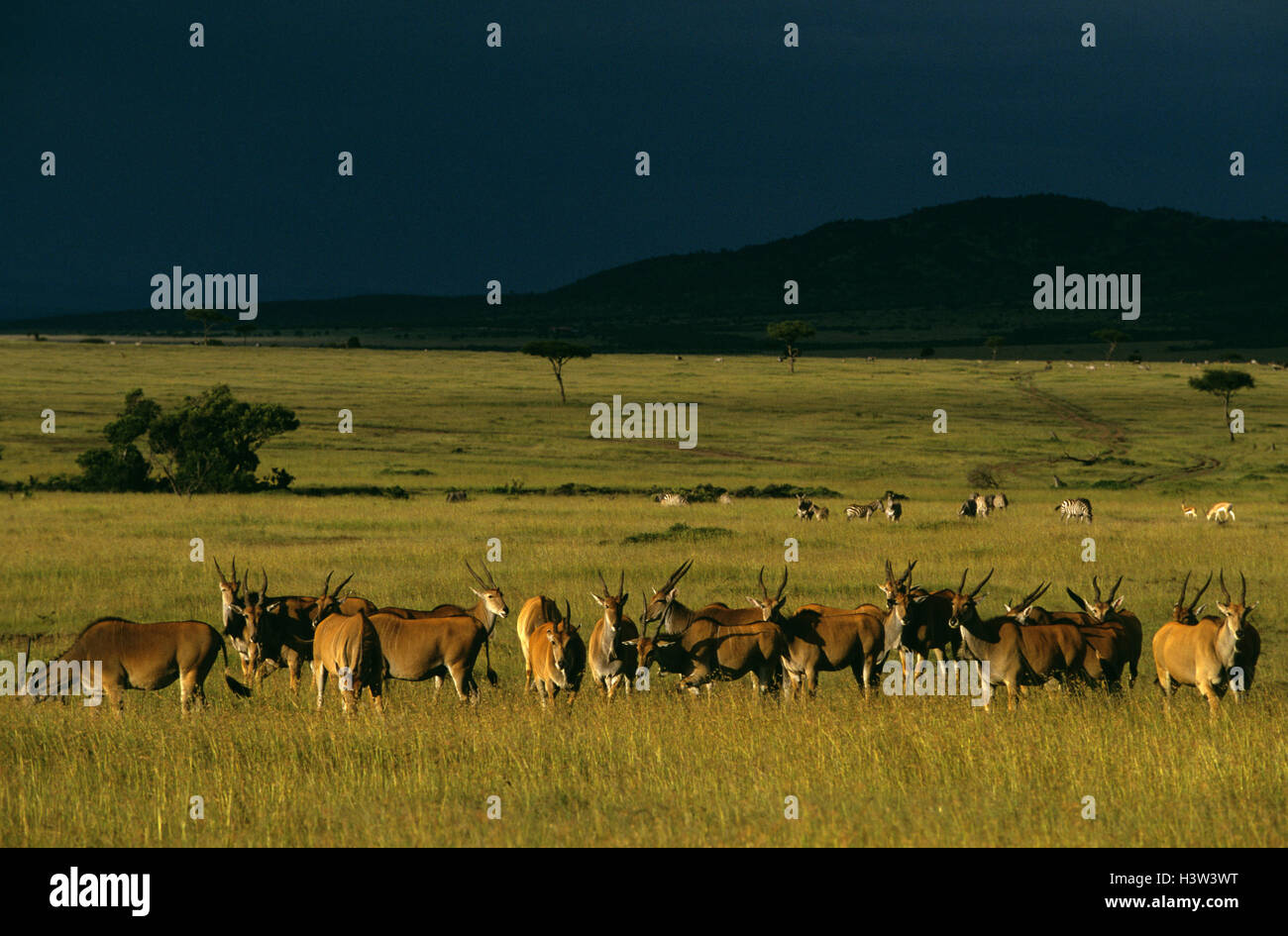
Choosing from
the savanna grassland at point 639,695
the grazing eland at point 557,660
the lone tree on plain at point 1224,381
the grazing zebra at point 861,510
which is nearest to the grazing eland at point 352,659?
the savanna grassland at point 639,695

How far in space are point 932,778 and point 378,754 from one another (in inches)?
174

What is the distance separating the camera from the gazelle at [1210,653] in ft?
42.7

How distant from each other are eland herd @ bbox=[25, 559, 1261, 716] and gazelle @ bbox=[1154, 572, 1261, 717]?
0.6 inches

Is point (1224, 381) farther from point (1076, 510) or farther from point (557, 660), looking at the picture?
point (557, 660)

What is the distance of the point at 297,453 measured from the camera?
58938mm

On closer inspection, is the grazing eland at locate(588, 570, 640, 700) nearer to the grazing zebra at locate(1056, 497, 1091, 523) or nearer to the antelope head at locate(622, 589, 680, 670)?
the antelope head at locate(622, 589, 680, 670)

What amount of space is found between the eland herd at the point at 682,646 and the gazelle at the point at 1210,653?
16 mm

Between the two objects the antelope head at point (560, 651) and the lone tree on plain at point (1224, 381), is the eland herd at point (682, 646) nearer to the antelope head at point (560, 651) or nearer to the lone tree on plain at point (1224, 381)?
the antelope head at point (560, 651)

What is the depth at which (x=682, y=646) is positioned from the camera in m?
14.2

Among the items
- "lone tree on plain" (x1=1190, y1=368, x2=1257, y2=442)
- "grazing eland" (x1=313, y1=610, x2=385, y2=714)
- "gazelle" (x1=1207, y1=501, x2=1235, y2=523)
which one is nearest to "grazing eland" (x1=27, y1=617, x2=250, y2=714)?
"grazing eland" (x1=313, y1=610, x2=385, y2=714)

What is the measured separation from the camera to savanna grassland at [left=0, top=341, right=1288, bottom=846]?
907 cm

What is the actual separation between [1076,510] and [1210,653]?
23.4 m
